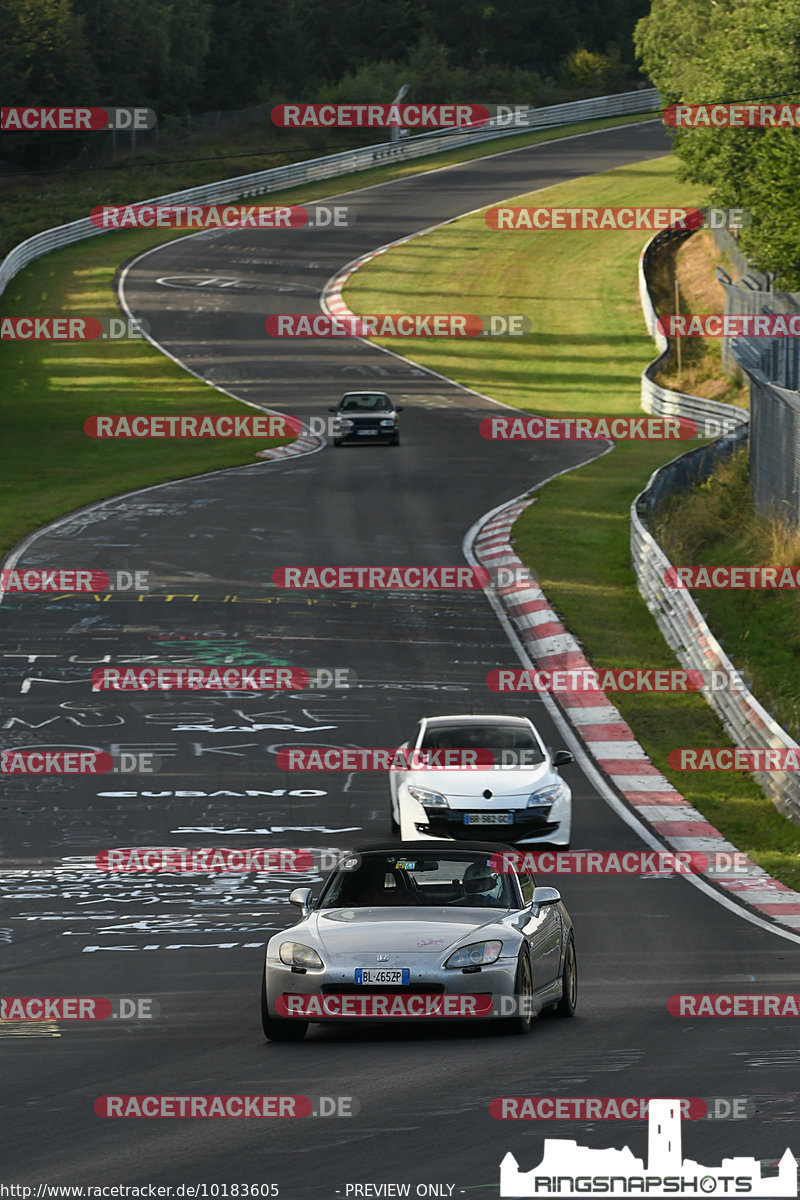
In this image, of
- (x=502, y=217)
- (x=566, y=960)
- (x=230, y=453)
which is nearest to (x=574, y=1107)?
(x=566, y=960)

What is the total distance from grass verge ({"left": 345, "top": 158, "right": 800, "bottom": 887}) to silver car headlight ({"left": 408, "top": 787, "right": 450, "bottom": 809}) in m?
3.23

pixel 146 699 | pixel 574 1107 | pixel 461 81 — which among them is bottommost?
pixel 146 699

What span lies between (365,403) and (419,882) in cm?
3564

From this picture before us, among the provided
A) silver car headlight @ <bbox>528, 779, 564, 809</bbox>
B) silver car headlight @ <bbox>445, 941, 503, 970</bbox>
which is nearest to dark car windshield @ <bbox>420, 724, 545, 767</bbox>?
silver car headlight @ <bbox>528, 779, 564, 809</bbox>

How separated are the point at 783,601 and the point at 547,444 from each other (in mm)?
19140

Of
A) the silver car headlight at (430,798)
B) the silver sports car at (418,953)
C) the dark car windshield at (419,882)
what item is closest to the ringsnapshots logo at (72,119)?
the silver car headlight at (430,798)

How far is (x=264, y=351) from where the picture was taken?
2330 inches

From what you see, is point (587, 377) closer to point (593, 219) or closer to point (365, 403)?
point (365, 403)

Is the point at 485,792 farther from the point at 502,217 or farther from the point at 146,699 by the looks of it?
the point at 502,217

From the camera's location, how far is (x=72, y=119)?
86.3 meters

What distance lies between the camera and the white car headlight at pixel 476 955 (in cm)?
1068

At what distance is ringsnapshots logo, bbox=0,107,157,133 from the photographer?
85.1 meters

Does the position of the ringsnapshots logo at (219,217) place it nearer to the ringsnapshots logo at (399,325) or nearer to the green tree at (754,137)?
the ringsnapshots logo at (399,325)

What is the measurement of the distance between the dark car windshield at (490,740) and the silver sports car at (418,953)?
6321 mm
